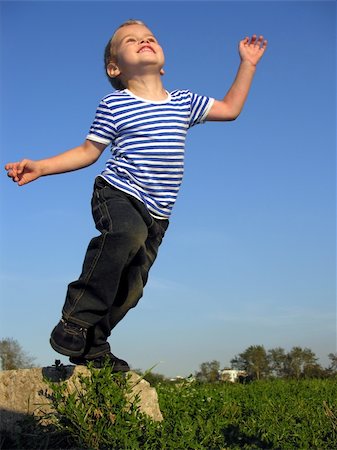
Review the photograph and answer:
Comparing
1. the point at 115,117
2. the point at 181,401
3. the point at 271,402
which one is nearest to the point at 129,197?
the point at 115,117

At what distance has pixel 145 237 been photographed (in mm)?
4016

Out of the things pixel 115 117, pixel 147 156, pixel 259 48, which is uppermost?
pixel 259 48

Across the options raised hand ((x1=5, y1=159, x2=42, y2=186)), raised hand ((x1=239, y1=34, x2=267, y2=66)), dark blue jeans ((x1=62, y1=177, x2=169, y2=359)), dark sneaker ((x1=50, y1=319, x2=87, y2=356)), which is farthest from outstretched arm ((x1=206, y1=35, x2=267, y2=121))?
dark sneaker ((x1=50, y1=319, x2=87, y2=356))

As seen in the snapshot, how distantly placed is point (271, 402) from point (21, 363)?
530 centimetres

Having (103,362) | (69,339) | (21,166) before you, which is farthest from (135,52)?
(103,362)

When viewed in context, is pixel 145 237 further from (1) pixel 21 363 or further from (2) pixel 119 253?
(1) pixel 21 363

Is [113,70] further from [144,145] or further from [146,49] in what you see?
[144,145]

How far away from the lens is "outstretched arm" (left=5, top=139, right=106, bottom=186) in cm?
419

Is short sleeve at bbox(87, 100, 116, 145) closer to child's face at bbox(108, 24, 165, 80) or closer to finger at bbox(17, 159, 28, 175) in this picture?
child's face at bbox(108, 24, 165, 80)

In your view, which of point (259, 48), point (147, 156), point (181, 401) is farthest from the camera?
point (181, 401)

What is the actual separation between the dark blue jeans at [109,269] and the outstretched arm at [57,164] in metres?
0.26

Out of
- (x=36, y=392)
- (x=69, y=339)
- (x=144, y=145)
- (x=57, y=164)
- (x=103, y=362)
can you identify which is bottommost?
(x=36, y=392)

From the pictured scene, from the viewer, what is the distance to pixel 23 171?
421 centimetres

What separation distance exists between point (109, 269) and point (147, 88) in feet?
4.66
